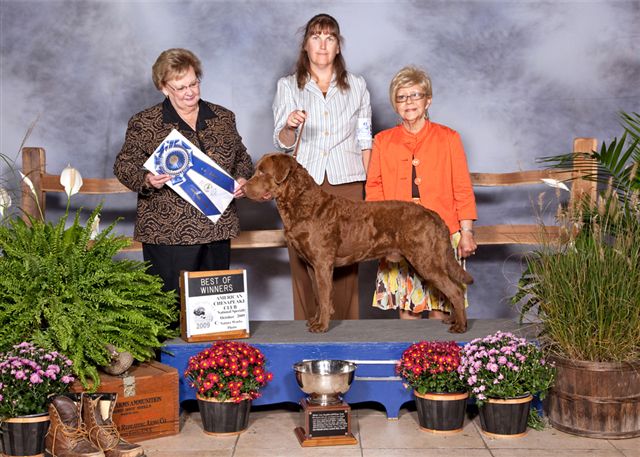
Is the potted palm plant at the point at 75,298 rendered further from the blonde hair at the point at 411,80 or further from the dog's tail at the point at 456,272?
the blonde hair at the point at 411,80

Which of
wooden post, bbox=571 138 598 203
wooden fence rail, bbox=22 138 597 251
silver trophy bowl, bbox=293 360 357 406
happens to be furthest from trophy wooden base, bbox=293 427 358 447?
wooden post, bbox=571 138 598 203

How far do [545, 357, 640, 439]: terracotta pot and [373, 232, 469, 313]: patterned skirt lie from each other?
3.05 ft

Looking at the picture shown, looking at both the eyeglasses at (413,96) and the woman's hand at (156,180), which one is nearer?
the woman's hand at (156,180)

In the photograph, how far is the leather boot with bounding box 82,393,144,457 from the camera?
10.9ft

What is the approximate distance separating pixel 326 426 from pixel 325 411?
0.22 feet

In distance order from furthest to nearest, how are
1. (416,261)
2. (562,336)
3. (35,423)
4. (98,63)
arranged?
(98,63)
(416,261)
(562,336)
(35,423)

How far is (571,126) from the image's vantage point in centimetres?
579

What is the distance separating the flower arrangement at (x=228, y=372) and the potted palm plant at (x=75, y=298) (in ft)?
0.85

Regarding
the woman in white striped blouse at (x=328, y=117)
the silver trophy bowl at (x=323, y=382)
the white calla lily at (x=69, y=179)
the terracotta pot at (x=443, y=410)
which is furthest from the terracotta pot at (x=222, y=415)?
the white calla lily at (x=69, y=179)

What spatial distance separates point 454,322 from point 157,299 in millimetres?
1516

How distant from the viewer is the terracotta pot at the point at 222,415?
12.4 feet

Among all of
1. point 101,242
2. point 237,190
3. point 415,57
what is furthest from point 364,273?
point 101,242

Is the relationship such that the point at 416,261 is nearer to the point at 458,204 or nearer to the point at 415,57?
the point at 458,204

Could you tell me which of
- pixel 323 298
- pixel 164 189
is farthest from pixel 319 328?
pixel 164 189
